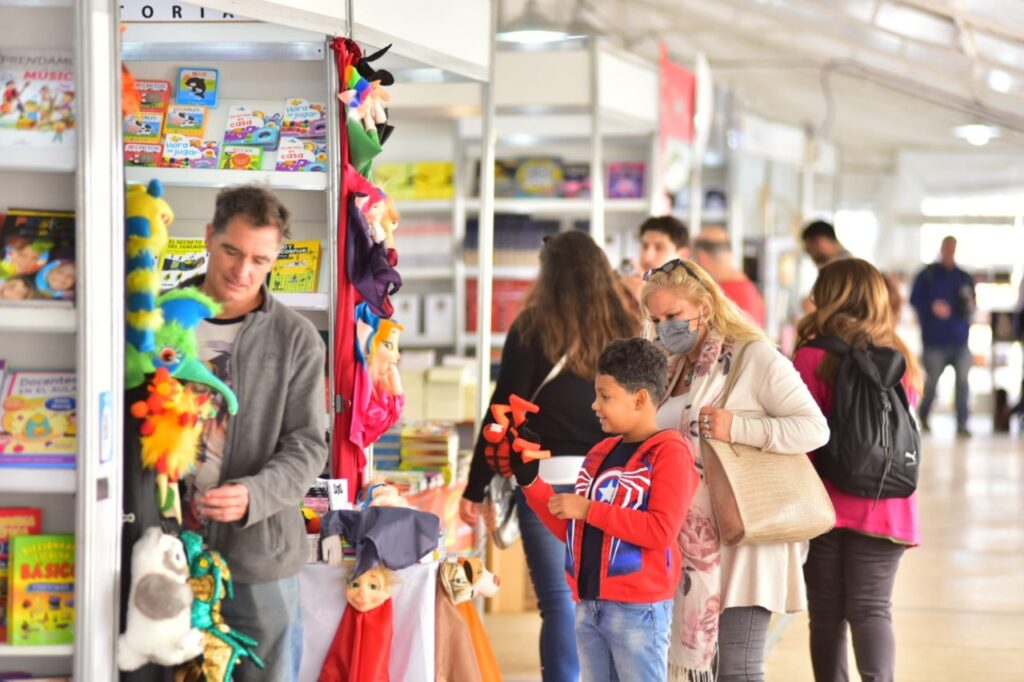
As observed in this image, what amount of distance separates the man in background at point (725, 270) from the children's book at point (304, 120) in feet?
10.2

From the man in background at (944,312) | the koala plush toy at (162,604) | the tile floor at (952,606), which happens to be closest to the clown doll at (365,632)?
the koala plush toy at (162,604)

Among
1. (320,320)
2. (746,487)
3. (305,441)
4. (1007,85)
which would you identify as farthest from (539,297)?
(1007,85)

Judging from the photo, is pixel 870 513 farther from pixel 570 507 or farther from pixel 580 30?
pixel 580 30

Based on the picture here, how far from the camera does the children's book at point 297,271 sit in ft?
13.2

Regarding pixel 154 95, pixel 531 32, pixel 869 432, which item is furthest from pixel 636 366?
pixel 531 32

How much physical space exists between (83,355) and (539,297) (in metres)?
1.81

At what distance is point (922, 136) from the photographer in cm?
2231

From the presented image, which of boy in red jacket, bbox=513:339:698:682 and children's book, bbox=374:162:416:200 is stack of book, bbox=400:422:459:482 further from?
children's book, bbox=374:162:416:200

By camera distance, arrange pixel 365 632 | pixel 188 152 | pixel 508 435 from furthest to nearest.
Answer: pixel 188 152
pixel 508 435
pixel 365 632

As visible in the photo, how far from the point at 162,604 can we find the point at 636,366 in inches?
47.7

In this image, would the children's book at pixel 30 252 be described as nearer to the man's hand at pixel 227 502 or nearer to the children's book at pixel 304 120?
the man's hand at pixel 227 502

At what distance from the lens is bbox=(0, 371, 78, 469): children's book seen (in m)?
2.92

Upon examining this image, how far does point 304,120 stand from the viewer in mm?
3938

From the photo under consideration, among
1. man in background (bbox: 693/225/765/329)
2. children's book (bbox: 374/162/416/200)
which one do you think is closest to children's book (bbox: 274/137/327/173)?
man in background (bbox: 693/225/765/329)
